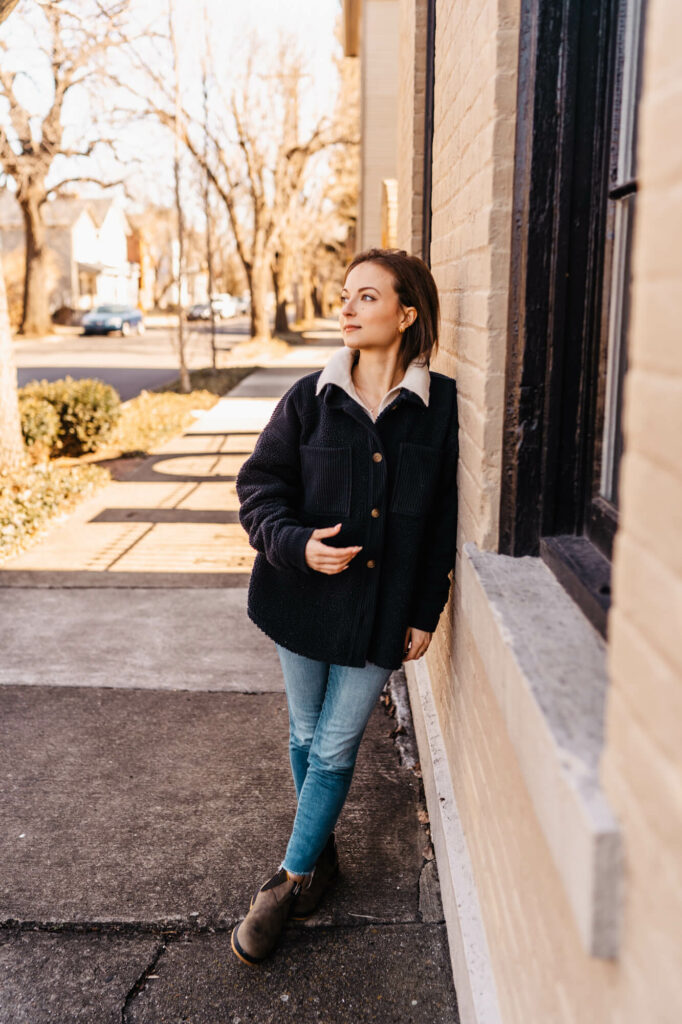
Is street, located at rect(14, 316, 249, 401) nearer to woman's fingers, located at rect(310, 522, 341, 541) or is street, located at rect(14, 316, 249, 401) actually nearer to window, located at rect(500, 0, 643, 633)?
woman's fingers, located at rect(310, 522, 341, 541)

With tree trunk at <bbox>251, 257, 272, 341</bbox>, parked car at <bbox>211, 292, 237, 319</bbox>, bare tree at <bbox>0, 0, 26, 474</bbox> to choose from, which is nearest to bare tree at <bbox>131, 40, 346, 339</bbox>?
tree trunk at <bbox>251, 257, 272, 341</bbox>

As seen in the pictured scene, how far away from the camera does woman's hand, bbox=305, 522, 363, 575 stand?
2.54 m

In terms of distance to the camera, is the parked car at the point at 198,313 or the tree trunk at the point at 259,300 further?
the parked car at the point at 198,313

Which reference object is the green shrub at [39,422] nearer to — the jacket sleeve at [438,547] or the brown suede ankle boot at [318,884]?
the brown suede ankle boot at [318,884]

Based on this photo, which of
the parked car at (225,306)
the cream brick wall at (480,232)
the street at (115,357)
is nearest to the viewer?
the cream brick wall at (480,232)

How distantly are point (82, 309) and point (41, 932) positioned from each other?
2447 inches

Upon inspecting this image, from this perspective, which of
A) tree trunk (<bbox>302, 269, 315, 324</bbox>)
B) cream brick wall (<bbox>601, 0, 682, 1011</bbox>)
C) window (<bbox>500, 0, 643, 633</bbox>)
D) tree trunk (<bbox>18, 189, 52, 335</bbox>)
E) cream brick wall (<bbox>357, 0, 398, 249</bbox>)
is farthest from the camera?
tree trunk (<bbox>302, 269, 315, 324</bbox>)

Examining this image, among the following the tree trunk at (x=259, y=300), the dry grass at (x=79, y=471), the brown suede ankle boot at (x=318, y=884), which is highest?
the tree trunk at (x=259, y=300)

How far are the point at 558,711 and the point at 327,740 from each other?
140 cm

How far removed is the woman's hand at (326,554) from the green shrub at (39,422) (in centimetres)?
872

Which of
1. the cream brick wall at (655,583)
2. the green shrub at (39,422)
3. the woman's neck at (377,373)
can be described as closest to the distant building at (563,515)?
the cream brick wall at (655,583)

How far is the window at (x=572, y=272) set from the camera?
204cm

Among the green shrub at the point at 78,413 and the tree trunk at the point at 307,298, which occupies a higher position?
the tree trunk at the point at 307,298

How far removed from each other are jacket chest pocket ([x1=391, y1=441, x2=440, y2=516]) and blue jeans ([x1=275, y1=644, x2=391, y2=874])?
1.54 ft
